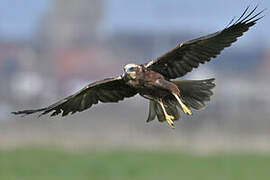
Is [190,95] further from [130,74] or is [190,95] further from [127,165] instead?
[127,165]

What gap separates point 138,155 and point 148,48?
40.1 meters

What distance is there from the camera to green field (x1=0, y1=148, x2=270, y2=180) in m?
19.8

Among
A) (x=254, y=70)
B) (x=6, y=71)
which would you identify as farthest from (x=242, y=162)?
(x=254, y=70)

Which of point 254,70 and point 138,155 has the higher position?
point 254,70

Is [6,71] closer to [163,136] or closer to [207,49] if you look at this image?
[163,136]

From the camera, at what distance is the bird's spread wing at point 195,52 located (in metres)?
10.2

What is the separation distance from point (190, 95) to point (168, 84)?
54 cm

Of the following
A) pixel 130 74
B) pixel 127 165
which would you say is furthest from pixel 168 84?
pixel 127 165

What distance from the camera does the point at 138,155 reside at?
75.4 feet

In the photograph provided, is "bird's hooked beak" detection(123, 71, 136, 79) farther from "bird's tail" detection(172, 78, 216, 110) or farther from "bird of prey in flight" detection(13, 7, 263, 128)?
Answer: "bird's tail" detection(172, 78, 216, 110)

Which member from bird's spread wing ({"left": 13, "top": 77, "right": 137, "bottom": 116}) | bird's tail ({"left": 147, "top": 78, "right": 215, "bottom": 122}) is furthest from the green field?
bird's tail ({"left": 147, "top": 78, "right": 215, "bottom": 122})

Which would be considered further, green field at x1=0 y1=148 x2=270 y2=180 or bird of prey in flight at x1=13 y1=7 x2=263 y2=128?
green field at x1=0 y1=148 x2=270 y2=180

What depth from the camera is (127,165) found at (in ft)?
70.6

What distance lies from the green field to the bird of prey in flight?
334 inches
